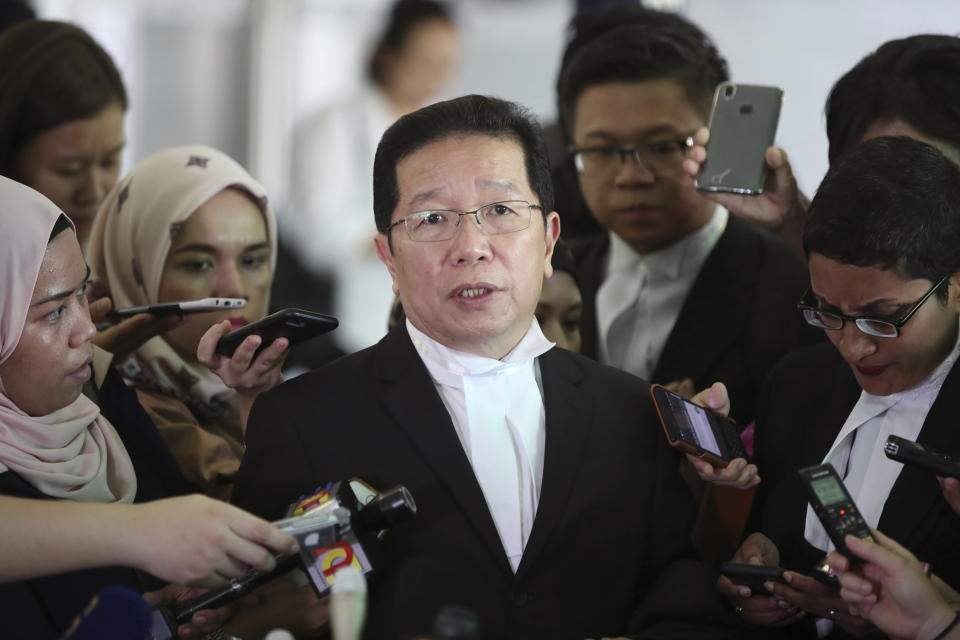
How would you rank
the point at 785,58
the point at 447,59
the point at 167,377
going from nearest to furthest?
the point at 167,377, the point at 785,58, the point at 447,59

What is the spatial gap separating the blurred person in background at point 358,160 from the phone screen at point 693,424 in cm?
468

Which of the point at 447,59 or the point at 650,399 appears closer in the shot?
the point at 650,399

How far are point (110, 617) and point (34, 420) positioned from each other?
601mm

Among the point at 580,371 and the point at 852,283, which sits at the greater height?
the point at 852,283

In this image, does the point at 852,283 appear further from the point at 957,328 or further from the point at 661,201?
the point at 661,201

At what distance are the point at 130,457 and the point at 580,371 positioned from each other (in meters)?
0.97

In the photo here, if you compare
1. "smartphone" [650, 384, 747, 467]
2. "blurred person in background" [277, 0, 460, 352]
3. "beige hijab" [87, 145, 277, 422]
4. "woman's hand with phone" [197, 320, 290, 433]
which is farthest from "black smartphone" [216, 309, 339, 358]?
"blurred person in background" [277, 0, 460, 352]

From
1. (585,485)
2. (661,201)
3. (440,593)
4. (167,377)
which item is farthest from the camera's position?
(661,201)

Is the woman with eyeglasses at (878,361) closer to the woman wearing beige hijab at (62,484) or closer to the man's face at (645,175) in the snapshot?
the man's face at (645,175)

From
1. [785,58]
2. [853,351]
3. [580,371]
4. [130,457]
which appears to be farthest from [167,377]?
[785,58]

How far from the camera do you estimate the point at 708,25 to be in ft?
20.2

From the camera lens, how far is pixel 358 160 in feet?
23.0

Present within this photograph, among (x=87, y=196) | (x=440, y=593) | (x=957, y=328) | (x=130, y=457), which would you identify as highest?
(x=87, y=196)

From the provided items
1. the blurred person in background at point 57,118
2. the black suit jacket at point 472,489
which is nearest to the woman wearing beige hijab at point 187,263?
the blurred person in background at point 57,118
